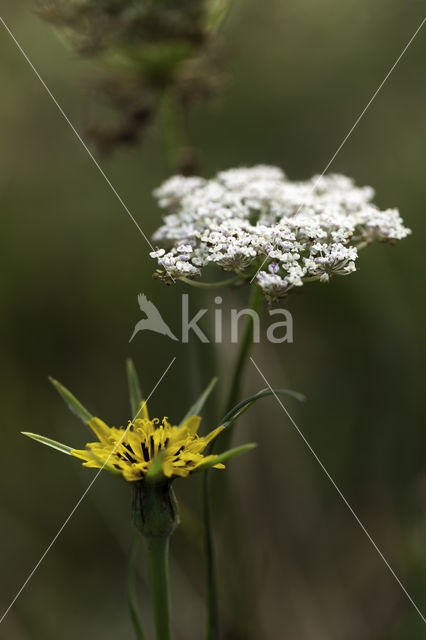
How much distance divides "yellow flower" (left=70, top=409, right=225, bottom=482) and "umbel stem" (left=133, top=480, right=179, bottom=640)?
66 millimetres

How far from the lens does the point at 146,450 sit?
1427mm

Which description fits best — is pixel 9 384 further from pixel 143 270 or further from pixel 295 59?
A: pixel 295 59

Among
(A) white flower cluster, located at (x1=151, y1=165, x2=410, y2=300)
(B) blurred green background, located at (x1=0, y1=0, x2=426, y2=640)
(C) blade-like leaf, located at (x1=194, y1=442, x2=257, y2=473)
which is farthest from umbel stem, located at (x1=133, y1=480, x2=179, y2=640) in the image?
(B) blurred green background, located at (x1=0, y1=0, x2=426, y2=640)

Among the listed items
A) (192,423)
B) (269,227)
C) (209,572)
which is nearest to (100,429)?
(192,423)

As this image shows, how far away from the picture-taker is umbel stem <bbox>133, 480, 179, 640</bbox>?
141 cm

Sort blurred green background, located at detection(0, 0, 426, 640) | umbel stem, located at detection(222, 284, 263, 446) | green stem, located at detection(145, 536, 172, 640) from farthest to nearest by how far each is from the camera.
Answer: blurred green background, located at detection(0, 0, 426, 640) < umbel stem, located at detection(222, 284, 263, 446) < green stem, located at detection(145, 536, 172, 640)

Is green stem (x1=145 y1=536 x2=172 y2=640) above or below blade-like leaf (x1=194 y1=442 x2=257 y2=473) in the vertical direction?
below

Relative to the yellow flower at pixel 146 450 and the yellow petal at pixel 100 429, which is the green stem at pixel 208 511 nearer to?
the yellow flower at pixel 146 450

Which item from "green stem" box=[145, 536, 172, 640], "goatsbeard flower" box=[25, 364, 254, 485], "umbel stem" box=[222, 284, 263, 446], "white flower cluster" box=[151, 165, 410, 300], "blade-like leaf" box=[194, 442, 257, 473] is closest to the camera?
"blade-like leaf" box=[194, 442, 257, 473]

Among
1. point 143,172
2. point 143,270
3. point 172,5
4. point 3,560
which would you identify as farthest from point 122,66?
point 3,560

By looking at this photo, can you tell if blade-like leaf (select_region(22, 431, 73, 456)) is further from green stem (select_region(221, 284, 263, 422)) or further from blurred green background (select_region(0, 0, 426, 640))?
blurred green background (select_region(0, 0, 426, 640))

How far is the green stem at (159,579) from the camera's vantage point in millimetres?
1438

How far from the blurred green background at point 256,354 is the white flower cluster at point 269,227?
1.80 ft

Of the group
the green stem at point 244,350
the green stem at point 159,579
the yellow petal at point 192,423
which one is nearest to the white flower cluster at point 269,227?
the green stem at point 244,350
